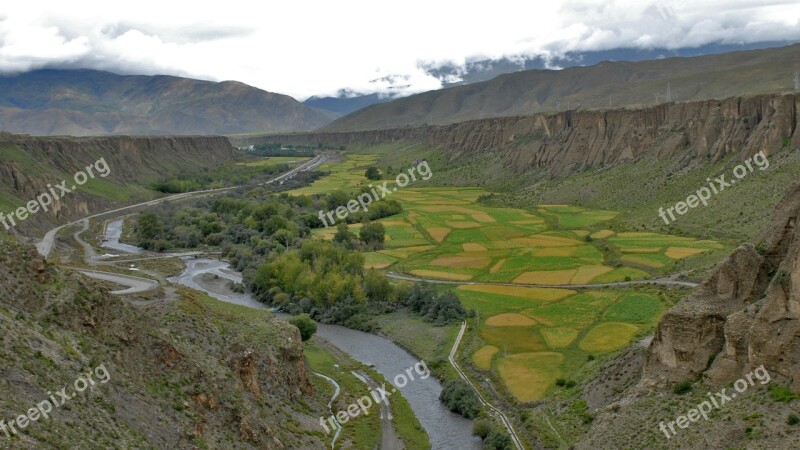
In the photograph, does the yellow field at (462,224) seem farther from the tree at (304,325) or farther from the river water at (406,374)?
the tree at (304,325)

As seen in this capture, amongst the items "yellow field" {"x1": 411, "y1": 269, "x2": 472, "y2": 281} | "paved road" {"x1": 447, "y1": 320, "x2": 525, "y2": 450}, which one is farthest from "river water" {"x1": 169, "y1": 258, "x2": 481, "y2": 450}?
"yellow field" {"x1": 411, "y1": 269, "x2": 472, "y2": 281}

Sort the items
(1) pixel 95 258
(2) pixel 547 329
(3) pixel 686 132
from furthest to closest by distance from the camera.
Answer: (3) pixel 686 132 < (1) pixel 95 258 < (2) pixel 547 329

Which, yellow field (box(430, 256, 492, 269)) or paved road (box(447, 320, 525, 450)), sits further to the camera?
yellow field (box(430, 256, 492, 269))

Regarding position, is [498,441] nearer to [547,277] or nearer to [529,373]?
[529,373]

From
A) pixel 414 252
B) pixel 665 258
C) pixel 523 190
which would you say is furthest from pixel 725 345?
pixel 523 190

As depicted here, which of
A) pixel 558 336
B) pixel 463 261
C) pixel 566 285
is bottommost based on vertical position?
pixel 558 336

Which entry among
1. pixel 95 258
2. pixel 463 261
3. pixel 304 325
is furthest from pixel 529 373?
pixel 95 258

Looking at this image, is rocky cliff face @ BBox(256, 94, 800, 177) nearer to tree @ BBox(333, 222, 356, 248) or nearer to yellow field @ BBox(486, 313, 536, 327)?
yellow field @ BBox(486, 313, 536, 327)
